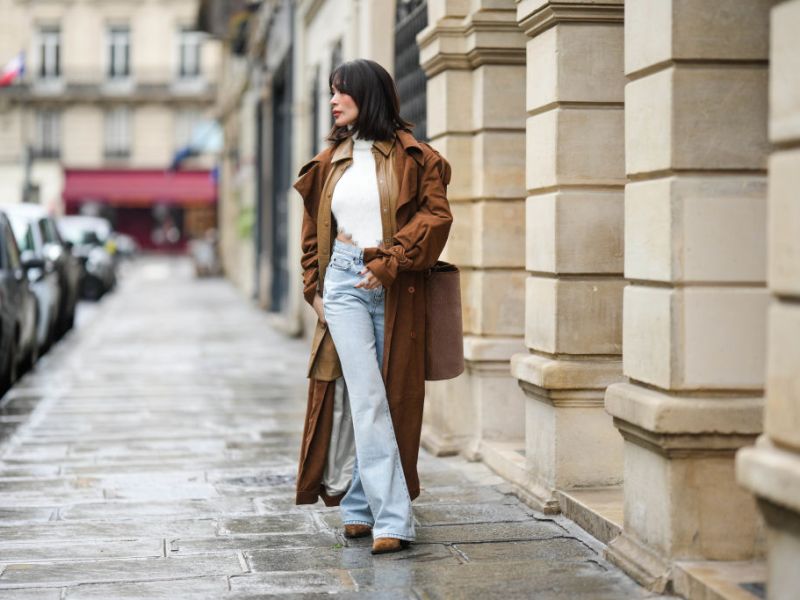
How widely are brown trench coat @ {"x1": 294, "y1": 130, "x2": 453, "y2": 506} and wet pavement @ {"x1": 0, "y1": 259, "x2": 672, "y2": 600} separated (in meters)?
0.45

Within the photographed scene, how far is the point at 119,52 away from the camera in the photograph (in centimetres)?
6231

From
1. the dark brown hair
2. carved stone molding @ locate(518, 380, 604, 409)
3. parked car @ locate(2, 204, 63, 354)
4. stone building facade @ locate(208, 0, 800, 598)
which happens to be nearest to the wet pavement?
stone building facade @ locate(208, 0, 800, 598)

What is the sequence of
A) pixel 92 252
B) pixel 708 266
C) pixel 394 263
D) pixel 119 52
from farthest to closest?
pixel 119 52
pixel 92 252
pixel 394 263
pixel 708 266

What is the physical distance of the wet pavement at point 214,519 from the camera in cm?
535

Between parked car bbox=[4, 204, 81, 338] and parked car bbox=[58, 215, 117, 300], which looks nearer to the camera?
parked car bbox=[4, 204, 81, 338]

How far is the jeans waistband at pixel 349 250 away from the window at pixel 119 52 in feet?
192

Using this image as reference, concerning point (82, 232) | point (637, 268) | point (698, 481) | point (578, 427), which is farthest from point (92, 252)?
point (698, 481)

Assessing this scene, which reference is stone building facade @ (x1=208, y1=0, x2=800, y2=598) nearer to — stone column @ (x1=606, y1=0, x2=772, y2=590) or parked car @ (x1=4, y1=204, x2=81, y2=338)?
stone column @ (x1=606, y1=0, x2=772, y2=590)

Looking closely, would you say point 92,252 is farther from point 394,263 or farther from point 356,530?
point 394,263

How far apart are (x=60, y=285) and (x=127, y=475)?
1063cm

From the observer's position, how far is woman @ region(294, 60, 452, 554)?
5.74 metres

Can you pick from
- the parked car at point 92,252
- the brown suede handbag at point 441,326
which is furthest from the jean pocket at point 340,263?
the parked car at point 92,252

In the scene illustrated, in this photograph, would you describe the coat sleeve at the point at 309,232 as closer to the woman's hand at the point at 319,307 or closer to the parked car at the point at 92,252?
the woman's hand at the point at 319,307

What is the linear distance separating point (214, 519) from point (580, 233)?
2192 mm
